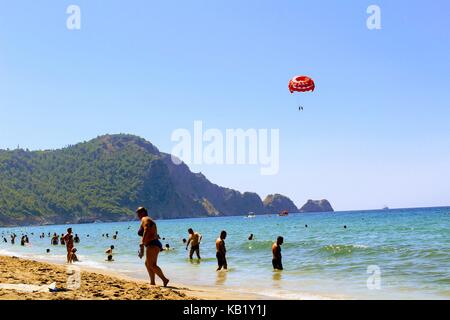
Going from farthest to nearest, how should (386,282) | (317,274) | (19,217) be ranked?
1. (19,217)
2. (317,274)
3. (386,282)

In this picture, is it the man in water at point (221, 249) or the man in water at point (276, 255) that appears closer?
the man in water at point (221, 249)

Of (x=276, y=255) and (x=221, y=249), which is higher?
(x=221, y=249)

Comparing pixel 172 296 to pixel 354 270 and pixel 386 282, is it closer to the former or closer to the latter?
pixel 386 282

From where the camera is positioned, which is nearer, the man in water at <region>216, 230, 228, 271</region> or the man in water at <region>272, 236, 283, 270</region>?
the man in water at <region>216, 230, 228, 271</region>
